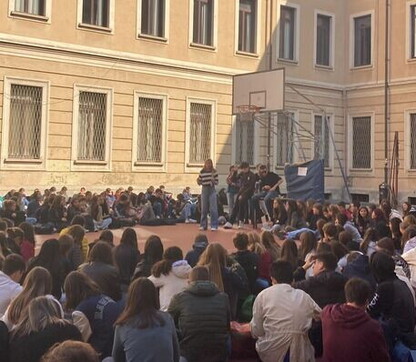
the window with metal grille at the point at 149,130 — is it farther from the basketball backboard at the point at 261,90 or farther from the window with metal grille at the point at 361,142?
the window with metal grille at the point at 361,142

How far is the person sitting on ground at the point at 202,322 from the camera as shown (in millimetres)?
5648

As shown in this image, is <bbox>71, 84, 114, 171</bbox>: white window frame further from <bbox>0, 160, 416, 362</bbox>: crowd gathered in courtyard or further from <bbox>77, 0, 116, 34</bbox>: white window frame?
<bbox>0, 160, 416, 362</bbox>: crowd gathered in courtyard

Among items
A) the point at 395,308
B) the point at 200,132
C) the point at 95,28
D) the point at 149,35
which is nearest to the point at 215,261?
the point at 395,308

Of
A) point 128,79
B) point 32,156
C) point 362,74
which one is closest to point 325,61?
point 362,74

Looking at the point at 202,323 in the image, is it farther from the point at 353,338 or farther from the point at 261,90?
the point at 261,90

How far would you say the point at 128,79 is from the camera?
22.9 metres

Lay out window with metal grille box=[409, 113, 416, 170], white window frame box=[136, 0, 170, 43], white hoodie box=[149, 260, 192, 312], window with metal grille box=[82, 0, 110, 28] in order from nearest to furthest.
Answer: white hoodie box=[149, 260, 192, 312], window with metal grille box=[82, 0, 110, 28], white window frame box=[136, 0, 170, 43], window with metal grille box=[409, 113, 416, 170]

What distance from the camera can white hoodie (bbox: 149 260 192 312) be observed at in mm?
6801

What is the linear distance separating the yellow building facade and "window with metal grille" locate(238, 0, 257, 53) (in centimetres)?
6

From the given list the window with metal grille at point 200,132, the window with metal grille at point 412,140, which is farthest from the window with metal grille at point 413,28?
the window with metal grille at point 200,132

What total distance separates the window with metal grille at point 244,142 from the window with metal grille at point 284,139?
1407mm

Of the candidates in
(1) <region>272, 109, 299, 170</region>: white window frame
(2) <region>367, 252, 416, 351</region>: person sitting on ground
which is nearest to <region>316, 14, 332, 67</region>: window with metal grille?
(1) <region>272, 109, 299, 170</region>: white window frame

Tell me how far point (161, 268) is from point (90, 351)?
4.27 m

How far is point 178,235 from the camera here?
16.3 meters
